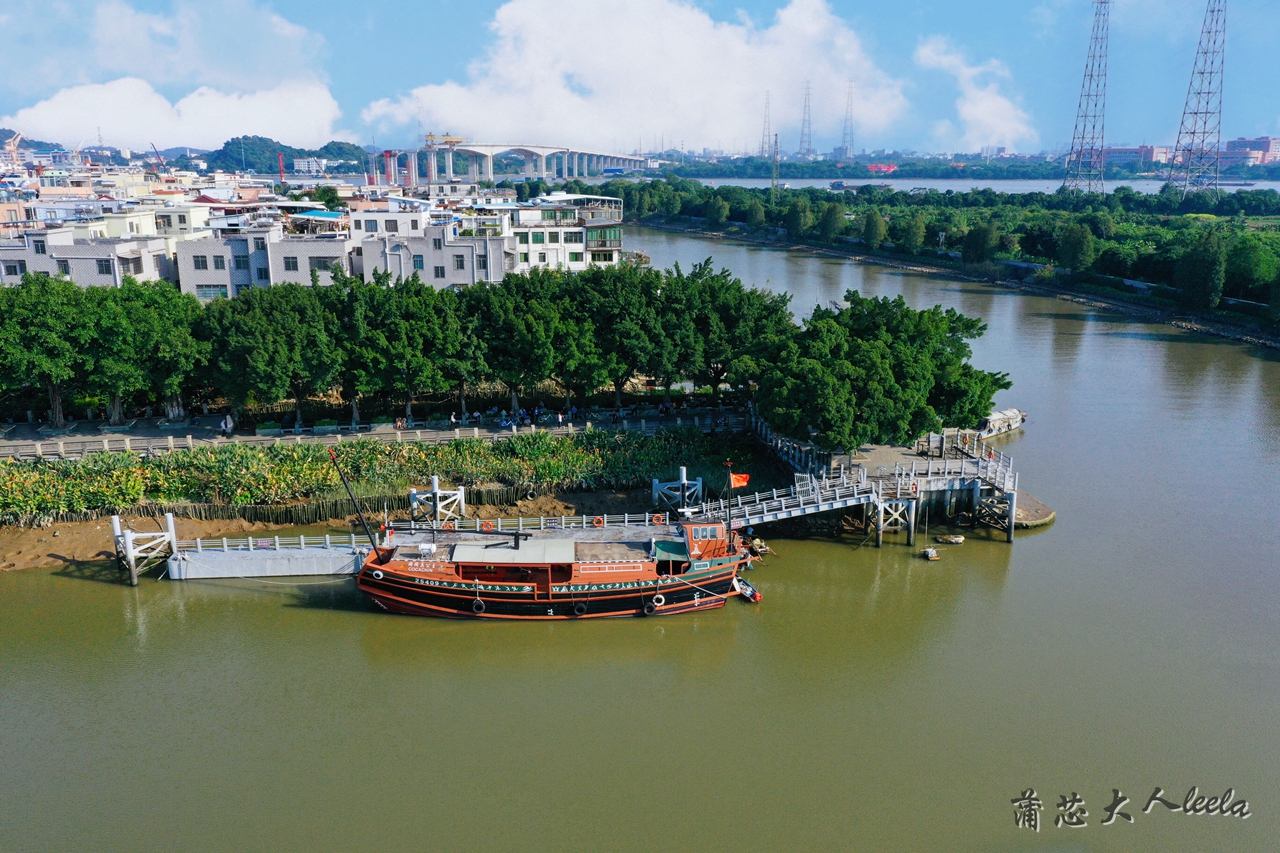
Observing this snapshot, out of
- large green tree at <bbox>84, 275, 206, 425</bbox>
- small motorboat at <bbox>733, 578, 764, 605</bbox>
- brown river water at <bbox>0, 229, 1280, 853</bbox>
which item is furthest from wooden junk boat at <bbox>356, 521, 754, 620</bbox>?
large green tree at <bbox>84, 275, 206, 425</bbox>

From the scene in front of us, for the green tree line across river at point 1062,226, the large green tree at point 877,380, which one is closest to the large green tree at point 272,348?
the large green tree at point 877,380

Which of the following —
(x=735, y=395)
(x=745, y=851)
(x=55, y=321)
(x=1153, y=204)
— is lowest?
(x=745, y=851)

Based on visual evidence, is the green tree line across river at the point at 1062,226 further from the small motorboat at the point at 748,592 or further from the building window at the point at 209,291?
the building window at the point at 209,291

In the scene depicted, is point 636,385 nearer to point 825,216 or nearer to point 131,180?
point 825,216

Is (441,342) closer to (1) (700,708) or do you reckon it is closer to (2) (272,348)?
(2) (272,348)

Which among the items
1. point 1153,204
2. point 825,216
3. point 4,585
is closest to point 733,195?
point 825,216

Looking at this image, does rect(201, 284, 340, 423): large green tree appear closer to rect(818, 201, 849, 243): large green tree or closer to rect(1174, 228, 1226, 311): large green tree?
rect(1174, 228, 1226, 311): large green tree
